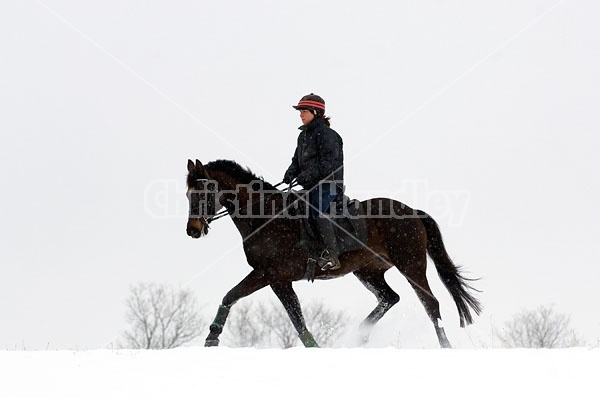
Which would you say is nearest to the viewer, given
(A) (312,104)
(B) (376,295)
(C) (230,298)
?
(C) (230,298)

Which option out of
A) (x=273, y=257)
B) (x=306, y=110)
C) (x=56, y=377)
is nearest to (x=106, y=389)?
(x=56, y=377)

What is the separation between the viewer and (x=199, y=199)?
9969 mm

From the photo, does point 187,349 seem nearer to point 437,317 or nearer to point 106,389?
point 106,389

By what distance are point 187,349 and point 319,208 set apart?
346cm

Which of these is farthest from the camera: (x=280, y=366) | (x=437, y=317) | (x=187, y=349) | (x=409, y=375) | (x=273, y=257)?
(x=437, y=317)

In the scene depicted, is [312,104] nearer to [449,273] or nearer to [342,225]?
[342,225]

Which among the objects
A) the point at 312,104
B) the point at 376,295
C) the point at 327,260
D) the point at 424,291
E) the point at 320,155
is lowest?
the point at 424,291

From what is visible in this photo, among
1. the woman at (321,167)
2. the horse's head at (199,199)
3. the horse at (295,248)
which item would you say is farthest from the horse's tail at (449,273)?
the horse's head at (199,199)

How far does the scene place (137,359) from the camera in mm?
6605

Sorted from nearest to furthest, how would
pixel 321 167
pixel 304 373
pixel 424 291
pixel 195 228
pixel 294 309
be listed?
pixel 304 373 → pixel 294 309 → pixel 195 228 → pixel 321 167 → pixel 424 291

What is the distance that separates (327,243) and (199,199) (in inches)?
74.7

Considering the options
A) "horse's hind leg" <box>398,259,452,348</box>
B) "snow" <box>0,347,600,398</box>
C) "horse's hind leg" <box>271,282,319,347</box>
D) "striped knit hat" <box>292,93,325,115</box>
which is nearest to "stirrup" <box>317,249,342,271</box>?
"horse's hind leg" <box>271,282,319,347</box>

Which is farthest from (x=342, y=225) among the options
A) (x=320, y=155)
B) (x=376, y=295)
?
(x=376, y=295)

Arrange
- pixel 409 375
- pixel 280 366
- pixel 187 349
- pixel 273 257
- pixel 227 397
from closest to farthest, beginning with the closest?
pixel 227 397 → pixel 409 375 → pixel 280 366 → pixel 187 349 → pixel 273 257
